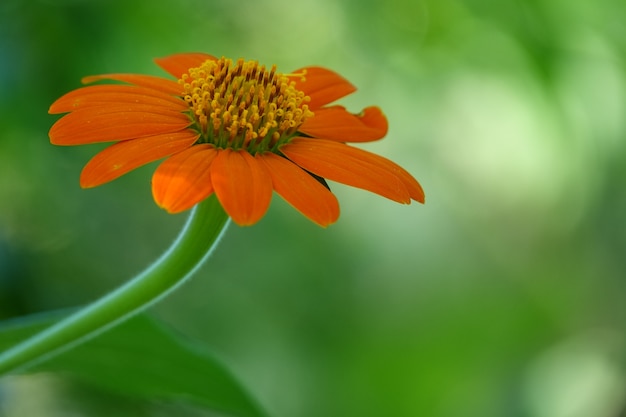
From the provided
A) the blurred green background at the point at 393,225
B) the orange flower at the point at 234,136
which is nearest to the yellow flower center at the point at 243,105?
the orange flower at the point at 234,136

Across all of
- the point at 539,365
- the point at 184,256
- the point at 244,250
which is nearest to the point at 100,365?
the point at 184,256

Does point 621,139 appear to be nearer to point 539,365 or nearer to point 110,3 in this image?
point 539,365

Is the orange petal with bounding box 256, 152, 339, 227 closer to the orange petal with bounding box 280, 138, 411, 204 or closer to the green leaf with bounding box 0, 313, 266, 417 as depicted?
the orange petal with bounding box 280, 138, 411, 204

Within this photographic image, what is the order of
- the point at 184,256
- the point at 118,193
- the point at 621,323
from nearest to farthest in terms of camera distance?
the point at 184,256
the point at 118,193
the point at 621,323

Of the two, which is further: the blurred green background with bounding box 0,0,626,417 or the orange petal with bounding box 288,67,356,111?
the blurred green background with bounding box 0,0,626,417

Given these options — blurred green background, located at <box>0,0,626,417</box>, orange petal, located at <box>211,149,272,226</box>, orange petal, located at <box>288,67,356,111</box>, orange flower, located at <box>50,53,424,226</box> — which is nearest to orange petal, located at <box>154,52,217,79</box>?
A: orange flower, located at <box>50,53,424,226</box>
